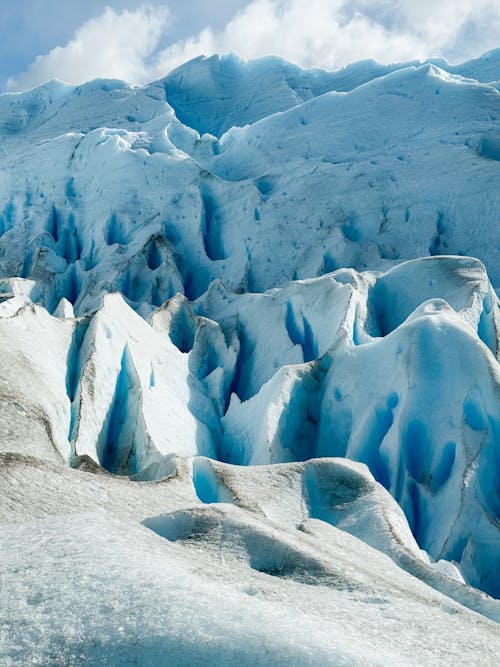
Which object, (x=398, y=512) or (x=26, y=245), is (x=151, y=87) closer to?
(x=26, y=245)

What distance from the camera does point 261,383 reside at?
13.6 metres

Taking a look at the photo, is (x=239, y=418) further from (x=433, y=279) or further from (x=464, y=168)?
(x=464, y=168)

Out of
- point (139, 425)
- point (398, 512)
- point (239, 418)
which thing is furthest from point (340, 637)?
point (239, 418)

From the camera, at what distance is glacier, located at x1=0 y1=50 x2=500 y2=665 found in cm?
311

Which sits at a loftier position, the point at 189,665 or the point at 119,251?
the point at 119,251

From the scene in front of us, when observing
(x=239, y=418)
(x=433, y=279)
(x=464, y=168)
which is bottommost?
(x=239, y=418)

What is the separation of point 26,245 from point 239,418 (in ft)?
51.9

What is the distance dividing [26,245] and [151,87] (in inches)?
548

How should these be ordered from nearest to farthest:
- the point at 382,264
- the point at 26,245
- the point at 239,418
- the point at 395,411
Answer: the point at 395,411, the point at 239,418, the point at 382,264, the point at 26,245

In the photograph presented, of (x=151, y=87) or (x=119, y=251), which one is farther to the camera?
(x=151, y=87)

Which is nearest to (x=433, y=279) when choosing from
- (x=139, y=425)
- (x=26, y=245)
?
(x=139, y=425)

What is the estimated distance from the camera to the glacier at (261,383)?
122 inches

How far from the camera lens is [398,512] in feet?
20.8

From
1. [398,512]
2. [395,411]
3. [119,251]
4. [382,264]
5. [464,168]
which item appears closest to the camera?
[398,512]
